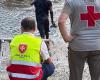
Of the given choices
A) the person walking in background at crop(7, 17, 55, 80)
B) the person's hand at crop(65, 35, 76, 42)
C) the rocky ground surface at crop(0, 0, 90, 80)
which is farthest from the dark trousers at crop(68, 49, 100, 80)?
the rocky ground surface at crop(0, 0, 90, 80)

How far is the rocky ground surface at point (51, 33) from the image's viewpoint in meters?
10.4

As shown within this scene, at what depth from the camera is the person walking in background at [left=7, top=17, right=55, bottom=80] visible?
19.0 feet

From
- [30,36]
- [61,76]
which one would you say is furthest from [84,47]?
[61,76]

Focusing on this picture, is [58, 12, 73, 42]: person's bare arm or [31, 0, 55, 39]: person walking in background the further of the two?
[31, 0, 55, 39]: person walking in background

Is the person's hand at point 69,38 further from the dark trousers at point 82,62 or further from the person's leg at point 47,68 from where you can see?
the person's leg at point 47,68

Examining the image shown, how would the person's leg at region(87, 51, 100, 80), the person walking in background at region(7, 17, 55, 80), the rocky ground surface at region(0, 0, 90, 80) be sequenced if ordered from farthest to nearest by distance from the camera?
the rocky ground surface at region(0, 0, 90, 80) < the person's leg at region(87, 51, 100, 80) < the person walking in background at region(7, 17, 55, 80)

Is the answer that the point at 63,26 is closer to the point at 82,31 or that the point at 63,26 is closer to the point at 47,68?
the point at 82,31

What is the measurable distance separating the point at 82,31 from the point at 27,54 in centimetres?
73

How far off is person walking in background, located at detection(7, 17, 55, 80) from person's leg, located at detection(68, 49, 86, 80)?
1.20 ft

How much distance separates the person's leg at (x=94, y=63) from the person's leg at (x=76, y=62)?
0.09 metres

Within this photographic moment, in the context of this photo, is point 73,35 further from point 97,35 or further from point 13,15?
point 13,15

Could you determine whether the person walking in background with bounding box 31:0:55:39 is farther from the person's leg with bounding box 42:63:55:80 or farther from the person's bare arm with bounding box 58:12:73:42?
the person's bare arm with bounding box 58:12:73:42

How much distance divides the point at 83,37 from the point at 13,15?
16820 mm

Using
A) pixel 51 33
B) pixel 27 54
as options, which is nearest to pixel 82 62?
pixel 27 54
